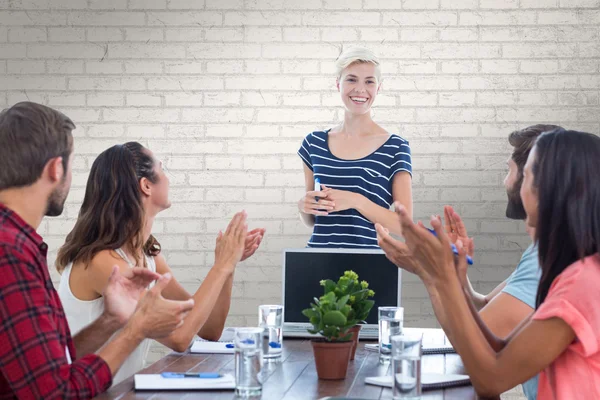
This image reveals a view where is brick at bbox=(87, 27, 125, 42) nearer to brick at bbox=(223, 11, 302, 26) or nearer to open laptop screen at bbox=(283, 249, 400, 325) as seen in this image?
brick at bbox=(223, 11, 302, 26)

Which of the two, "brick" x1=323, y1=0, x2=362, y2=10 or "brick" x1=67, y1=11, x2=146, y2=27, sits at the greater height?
"brick" x1=323, y1=0, x2=362, y2=10

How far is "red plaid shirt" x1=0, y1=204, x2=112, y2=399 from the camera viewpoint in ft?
5.06

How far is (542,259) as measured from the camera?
1.76m

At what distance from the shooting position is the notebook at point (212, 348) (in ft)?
7.70

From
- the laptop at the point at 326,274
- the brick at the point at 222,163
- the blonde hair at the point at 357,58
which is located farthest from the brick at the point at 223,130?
the laptop at the point at 326,274

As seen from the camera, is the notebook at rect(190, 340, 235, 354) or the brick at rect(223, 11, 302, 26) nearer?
the notebook at rect(190, 340, 235, 354)

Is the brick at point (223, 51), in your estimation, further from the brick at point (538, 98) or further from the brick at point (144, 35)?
the brick at point (538, 98)

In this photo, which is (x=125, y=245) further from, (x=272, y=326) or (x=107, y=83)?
(x=107, y=83)

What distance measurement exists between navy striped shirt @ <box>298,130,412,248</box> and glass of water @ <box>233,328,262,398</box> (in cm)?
146

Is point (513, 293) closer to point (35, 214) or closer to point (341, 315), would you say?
point (341, 315)

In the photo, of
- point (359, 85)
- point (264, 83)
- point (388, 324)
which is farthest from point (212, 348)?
point (264, 83)

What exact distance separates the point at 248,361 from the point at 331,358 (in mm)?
285

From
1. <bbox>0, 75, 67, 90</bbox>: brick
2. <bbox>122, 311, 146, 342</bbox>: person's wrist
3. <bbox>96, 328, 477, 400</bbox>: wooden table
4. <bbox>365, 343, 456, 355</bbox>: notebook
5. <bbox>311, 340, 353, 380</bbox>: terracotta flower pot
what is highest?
<bbox>0, 75, 67, 90</bbox>: brick

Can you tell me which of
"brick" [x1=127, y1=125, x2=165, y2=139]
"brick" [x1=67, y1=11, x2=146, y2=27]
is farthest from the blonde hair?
"brick" [x1=67, y1=11, x2=146, y2=27]
